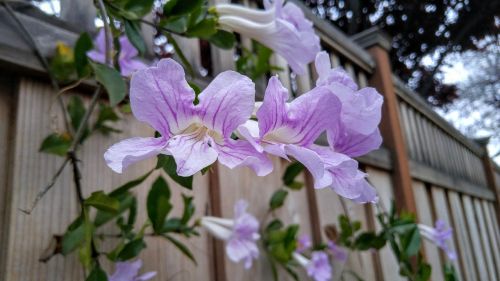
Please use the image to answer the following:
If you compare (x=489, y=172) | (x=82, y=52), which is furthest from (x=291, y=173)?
(x=489, y=172)

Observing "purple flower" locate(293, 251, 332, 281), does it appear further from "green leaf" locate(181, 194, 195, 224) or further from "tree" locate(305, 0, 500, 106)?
"tree" locate(305, 0, 500, 106)

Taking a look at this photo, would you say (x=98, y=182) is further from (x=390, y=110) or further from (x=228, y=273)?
(x=390, y=110)

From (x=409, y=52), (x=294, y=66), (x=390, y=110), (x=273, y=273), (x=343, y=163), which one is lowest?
(x=273, y=273)

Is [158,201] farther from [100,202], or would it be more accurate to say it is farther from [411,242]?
[411,242]

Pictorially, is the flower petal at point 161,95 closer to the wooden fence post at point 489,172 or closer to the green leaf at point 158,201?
the green leaf at point 158,201

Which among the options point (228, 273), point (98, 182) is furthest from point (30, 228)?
point (228, 273)
